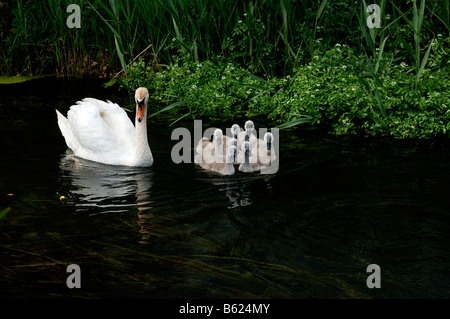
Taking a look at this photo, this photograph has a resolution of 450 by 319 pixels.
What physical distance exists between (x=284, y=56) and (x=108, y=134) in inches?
127

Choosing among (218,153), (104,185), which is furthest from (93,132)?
(218,153)

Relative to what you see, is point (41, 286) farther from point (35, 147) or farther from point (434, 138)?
point (434, 138)

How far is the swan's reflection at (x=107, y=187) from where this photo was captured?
6539 millimetres

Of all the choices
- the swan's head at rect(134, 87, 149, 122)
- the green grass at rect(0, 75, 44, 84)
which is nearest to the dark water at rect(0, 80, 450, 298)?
the swan's head at rect(134, 87, 149, 122)

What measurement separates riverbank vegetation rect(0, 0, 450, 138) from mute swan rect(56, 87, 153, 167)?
937 millimetres

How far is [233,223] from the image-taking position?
6207mm

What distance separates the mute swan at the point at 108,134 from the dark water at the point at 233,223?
14cm

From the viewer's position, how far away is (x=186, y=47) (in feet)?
32.0

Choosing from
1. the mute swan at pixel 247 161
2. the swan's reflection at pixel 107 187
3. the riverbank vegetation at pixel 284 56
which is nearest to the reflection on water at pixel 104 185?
the swan's reflection at pixel 107 187

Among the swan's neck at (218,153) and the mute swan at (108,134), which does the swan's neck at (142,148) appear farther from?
the swan's neck at (218,153)

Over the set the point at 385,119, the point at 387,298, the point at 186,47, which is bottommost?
the point at 387,298

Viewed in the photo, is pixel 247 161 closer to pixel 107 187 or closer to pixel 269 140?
pixel 269 140
